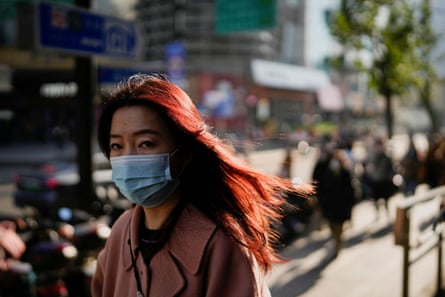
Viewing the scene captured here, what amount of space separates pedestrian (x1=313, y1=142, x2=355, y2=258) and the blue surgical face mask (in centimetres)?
552

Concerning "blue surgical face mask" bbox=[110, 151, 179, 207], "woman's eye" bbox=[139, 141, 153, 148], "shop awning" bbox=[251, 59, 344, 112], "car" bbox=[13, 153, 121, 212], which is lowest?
"car" bbox=[13, 153, 121, 212]

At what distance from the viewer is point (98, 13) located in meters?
5.85

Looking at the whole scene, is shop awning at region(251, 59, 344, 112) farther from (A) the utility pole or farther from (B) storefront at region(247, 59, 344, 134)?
(A) the utility pole

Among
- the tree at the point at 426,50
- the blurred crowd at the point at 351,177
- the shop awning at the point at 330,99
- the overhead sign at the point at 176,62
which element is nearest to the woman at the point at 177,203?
the blurred crowd at the point at 351,177

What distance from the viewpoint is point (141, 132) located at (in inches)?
66.6

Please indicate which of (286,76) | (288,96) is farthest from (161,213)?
(288,96)

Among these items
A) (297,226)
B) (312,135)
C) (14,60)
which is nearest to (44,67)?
(14,60)

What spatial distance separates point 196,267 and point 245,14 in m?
12.3

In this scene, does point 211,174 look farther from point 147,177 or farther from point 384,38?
point 384,38

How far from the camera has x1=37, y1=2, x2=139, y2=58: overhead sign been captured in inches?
202

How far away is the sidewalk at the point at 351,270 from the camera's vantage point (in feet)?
16.9

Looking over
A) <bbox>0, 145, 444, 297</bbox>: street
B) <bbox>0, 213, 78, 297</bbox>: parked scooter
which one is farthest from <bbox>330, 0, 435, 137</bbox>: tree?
<bbox>0, 213, 78, 297</bbox>: parked scooter

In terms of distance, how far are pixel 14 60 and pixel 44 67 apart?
1.89 metres

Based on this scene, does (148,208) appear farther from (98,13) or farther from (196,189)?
(98,13)
